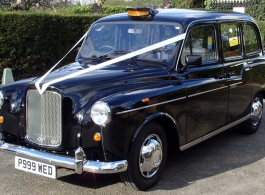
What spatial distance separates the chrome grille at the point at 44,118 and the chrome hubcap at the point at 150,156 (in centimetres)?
93

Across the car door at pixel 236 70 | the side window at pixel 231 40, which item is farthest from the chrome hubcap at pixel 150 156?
the side window at pixel 231 40

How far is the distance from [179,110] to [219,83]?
1.05 m

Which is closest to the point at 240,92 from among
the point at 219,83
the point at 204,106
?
the point at 219,83

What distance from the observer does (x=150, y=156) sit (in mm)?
4500

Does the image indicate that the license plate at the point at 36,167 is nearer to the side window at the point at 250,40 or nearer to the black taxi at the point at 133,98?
the black taxi at the point at 133,98

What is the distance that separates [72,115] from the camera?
4125 millimetres

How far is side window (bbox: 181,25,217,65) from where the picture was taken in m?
5.27

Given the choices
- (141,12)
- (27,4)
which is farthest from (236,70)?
(27,4)

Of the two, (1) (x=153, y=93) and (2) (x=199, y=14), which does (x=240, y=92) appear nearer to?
(2) (x=199, y=14)

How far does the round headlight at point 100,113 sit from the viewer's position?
13.0 feet

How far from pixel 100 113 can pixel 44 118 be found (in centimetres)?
71

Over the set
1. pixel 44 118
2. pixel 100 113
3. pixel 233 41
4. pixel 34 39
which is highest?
pixel 233 41

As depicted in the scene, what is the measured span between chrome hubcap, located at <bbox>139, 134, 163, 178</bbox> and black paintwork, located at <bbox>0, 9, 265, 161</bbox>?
0.25 m

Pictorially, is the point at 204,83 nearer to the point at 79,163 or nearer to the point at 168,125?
the point at 168,125
